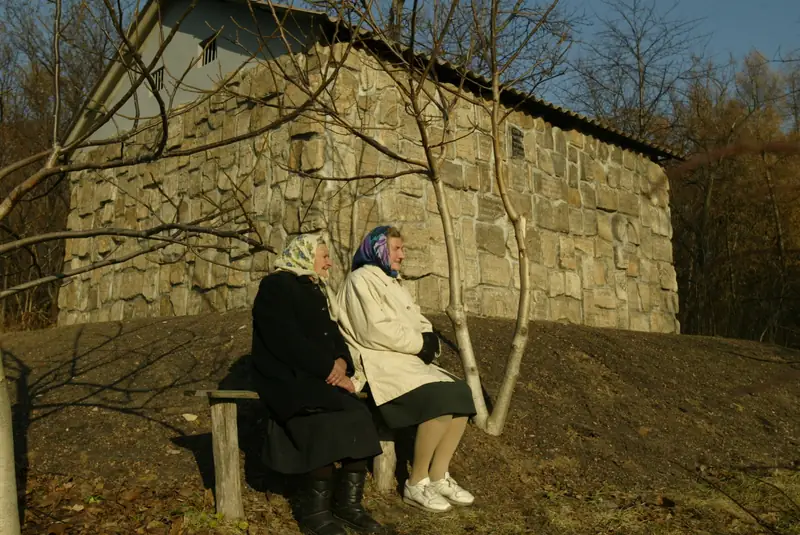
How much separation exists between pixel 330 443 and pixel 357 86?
510 cm

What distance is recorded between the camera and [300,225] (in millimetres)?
8188

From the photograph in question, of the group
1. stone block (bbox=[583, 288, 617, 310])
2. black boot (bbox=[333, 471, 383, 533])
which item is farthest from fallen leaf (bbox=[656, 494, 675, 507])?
stone block (bbox=[583, 288, 617, 310])

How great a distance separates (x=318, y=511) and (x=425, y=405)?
Result: 0.85 m

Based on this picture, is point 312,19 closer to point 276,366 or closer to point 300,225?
point 300,225

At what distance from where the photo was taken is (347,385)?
15.1 feet

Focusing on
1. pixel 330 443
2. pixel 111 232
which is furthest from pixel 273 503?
pixel 111 232

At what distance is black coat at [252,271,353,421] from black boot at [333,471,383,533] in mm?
383

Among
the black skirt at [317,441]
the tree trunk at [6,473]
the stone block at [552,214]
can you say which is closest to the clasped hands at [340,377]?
the black skirt at [317,441]

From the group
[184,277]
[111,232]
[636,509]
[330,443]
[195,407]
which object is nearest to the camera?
[111,232]

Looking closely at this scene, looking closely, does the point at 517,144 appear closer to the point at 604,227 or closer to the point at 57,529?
the point at 604,227

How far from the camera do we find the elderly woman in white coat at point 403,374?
4730 millimetres

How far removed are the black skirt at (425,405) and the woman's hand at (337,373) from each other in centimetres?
34

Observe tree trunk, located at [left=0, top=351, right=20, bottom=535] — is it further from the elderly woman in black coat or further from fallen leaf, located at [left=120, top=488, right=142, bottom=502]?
the elderly woman in black coat

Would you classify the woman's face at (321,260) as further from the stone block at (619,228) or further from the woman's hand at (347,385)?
the stone block at (619,228)
